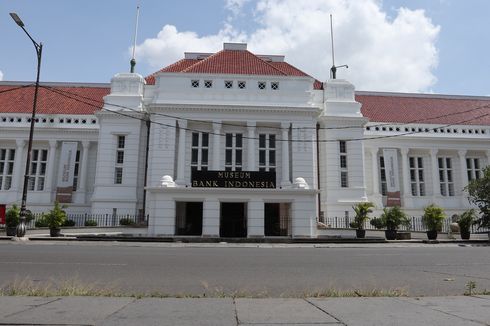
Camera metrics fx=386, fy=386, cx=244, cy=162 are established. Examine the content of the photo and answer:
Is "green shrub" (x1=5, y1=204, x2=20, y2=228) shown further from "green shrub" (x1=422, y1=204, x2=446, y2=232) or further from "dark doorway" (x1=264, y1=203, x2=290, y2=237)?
"green shrub" (x1=422, y1=204, x2=446, y2=232)

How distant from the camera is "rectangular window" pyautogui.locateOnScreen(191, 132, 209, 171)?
3491 cm

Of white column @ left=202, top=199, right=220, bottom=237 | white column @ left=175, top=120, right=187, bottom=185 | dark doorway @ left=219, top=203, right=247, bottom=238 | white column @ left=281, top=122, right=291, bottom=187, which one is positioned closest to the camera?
white column @ left=202, top=199, right=220, bottom=237

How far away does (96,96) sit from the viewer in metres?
44.2

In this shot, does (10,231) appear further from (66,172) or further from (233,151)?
(233,151)

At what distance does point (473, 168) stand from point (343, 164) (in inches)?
637

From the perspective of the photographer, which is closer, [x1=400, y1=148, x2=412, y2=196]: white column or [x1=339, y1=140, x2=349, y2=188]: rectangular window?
[x1=339, y1=140, x2=349, y2=188]: rectangular window

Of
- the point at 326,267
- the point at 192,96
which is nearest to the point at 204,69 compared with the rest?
the point at 192,96

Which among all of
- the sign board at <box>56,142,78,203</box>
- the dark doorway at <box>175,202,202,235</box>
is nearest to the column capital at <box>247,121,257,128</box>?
the dark doorway at <box>175,202,202,235</box>

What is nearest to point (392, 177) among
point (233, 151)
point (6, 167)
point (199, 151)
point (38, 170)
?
point (233, 151)

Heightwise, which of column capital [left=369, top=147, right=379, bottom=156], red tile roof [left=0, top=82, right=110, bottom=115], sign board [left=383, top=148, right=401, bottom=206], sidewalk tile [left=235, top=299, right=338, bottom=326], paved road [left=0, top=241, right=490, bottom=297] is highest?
red tile roof [left=0, top=82, right=110, bottom=115]

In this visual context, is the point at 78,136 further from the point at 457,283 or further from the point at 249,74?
the point at 457,283

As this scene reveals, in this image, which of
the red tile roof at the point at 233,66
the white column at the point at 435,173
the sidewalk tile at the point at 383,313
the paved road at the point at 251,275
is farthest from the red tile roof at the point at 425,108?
the sidewalk tile at the point at 383,313

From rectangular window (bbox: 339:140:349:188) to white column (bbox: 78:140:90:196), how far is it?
82.2ft

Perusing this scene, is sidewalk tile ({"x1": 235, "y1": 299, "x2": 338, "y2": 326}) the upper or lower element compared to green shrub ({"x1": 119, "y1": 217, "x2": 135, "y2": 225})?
lower
